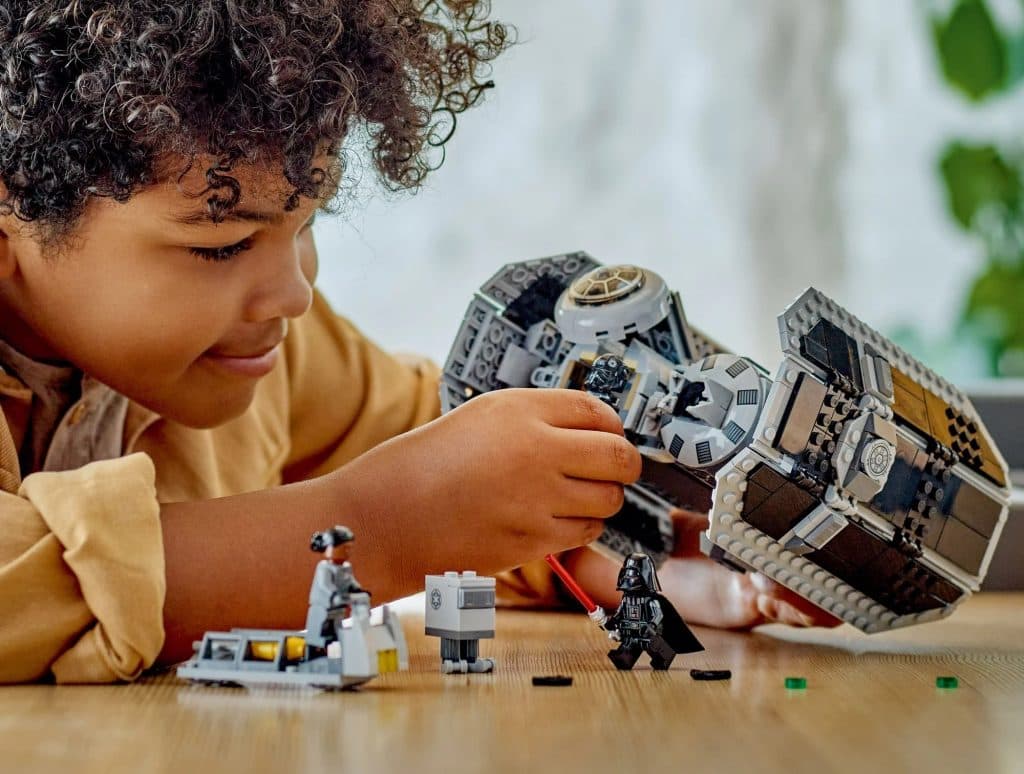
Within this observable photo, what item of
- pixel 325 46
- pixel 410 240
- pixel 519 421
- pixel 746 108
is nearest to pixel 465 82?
pixel 325 46

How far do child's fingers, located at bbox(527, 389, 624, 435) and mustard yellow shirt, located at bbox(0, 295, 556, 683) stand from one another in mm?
210

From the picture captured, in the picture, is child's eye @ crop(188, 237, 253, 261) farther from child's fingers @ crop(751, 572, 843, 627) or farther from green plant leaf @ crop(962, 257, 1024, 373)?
green plant leaf @ crop(962, 257, 1024, 373)

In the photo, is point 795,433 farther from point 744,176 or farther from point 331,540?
point 744,176

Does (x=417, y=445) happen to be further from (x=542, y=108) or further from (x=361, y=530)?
(x=542, y=108)

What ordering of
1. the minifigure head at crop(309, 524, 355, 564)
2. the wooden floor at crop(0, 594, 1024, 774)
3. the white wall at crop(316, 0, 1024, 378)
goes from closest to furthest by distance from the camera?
1. the wooden floor at crop(0, 594, 1024, 774)
2. the minifigure head at crop(309, 524, 355, 564)
3. the white wall at crop(316, 0, 1024, 378)

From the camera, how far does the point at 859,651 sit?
0.73m

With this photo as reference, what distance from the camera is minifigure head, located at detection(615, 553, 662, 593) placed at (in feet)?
2.11

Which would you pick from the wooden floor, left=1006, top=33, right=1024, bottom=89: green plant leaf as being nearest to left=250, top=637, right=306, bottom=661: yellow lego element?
the wooden floor

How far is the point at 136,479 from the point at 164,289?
6.2 inches

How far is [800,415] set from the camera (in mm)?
651

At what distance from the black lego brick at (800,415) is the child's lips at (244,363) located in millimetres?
359

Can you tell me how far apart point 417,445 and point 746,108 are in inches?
52.7

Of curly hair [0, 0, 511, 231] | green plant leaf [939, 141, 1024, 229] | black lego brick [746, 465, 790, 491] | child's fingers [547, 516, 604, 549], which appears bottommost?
child's fingers [547, 516, 604, 549]

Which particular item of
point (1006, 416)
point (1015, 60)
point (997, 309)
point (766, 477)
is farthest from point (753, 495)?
point (1015, 60)
